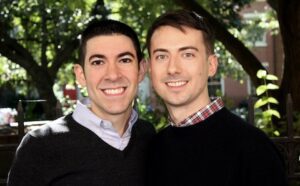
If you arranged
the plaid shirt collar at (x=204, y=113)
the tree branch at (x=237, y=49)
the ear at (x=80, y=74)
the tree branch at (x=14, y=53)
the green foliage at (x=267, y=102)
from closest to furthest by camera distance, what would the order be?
the plaid shirt collar at (x=204, y=113) < the ear at (x=80, y=74) < the green foliage at (x=267, y=102) < the tree branch at (x=237, y=49) < the tree branch at (x=14, y=53)

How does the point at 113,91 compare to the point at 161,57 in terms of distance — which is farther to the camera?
the point at 113,91

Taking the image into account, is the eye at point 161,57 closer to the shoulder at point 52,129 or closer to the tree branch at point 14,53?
the shoulder at point 52,129

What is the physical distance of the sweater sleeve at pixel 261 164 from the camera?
76.9 inches

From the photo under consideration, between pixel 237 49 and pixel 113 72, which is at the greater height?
pixel 237 49

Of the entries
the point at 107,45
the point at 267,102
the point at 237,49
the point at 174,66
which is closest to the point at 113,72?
the point at 107,45

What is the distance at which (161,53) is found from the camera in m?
2.30

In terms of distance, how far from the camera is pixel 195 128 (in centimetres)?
220

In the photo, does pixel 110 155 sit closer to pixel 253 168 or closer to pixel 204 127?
pixel 204 127

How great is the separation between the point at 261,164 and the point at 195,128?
1.23 feet

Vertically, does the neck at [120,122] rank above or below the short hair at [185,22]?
below

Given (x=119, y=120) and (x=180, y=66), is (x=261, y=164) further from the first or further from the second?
(x=119, y=120)

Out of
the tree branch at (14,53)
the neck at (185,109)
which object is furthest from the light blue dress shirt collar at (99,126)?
the tree branch at (14,53)

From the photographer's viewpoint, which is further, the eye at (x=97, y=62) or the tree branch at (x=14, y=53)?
the tree branch at (x=14, y=53)

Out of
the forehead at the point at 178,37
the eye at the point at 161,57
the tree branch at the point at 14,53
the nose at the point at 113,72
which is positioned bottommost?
the nose at the point at 113,72
